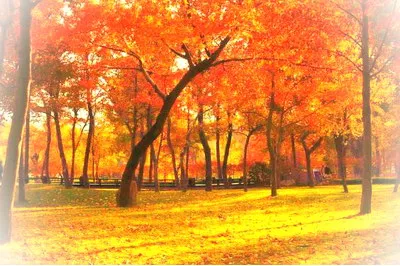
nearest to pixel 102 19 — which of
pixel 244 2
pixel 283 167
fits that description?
pixel 244 2

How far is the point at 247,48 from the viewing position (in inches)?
827

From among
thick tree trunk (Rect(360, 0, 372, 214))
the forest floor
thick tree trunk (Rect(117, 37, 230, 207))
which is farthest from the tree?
thick tree trunk (Rect(360, 0, 372, 214))

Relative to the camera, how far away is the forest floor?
9.21m

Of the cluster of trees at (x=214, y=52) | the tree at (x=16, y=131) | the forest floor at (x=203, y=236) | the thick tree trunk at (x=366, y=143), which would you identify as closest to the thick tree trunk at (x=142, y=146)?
the cluster of trees at (x=214, y=52)

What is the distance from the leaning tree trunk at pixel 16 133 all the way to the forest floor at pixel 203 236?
681 mm

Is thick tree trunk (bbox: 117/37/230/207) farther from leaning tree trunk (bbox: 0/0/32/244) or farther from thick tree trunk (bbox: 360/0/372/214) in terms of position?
leaning tree trunk (bbox: 0/0/32/244)

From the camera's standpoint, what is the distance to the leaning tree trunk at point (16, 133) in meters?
10.6

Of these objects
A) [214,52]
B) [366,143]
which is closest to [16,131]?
[214,52]

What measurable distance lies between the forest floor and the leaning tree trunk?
0.68 metres

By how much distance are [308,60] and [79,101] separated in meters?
19.7

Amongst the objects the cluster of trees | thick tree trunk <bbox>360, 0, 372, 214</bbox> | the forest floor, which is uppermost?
the cluster of trees

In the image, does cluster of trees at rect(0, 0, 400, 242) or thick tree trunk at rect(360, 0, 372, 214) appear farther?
cluster of trees at rect(0, 0, 400, 242)

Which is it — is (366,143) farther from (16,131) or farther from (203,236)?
(16,131)

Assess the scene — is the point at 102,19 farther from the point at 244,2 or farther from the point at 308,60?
the point at 308,60
